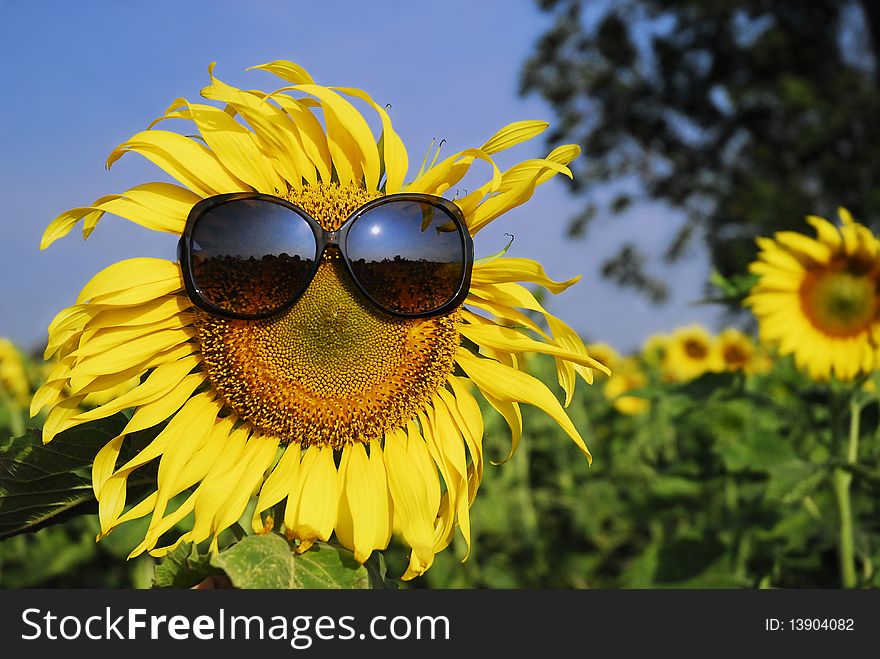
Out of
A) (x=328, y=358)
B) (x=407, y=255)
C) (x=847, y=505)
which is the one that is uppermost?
(x=407, y=255)

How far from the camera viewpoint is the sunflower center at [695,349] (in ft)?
18.9

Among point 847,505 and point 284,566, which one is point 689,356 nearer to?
point 847,505

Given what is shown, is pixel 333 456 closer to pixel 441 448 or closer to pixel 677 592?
pixel 441 448

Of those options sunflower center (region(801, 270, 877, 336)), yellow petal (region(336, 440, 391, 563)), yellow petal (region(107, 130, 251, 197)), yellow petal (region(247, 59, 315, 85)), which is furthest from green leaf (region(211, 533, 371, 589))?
sunflower center (region(801, 270, 877, 336))

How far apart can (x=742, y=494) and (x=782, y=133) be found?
1780cm

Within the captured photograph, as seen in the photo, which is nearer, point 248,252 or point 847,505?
point 248,252

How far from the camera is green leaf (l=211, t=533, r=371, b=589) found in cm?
90

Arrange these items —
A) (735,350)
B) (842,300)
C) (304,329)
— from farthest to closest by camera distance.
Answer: (735,350) < (842,300) < (304,329)

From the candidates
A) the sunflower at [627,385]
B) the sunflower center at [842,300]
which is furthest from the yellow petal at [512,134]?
the sunflower at [627,385]

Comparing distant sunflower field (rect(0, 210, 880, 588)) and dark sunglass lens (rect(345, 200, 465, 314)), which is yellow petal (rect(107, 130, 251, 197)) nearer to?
dark sunglass lens (rect(345, 200, 465, 314))

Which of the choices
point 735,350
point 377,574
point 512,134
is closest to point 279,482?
point 377,574

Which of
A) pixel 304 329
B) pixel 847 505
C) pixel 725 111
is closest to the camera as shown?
pixel 304 329

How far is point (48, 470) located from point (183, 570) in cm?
24

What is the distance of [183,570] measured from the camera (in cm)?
96
